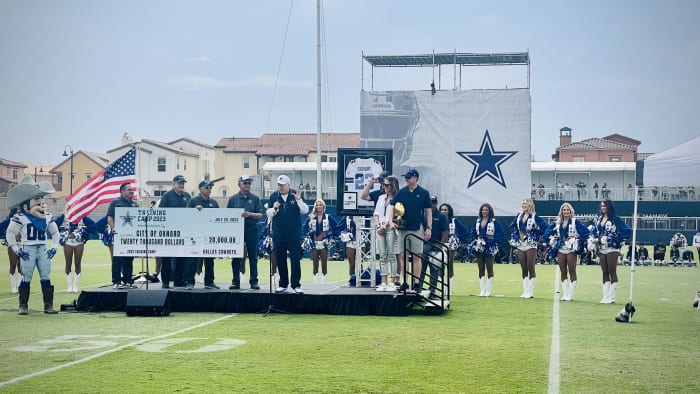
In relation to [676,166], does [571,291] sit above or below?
below

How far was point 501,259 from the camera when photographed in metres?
39.9

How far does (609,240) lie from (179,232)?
892 centimetres

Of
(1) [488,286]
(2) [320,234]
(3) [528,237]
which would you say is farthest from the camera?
(2) [320,234]

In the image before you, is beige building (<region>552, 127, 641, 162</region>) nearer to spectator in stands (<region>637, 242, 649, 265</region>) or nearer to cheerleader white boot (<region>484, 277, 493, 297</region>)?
spectator in stands (<region>637, 242, 649, 265</region>)

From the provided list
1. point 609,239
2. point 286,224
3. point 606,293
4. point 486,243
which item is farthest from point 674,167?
point 286,224

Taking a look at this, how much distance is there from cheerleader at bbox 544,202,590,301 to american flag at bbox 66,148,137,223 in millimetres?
9552

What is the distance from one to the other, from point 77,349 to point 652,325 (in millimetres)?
9452

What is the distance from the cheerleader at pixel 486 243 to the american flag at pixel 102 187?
7.99m

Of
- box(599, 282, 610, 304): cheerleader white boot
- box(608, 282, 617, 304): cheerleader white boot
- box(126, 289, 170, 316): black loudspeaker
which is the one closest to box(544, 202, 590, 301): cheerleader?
box(599, 282, 610, 304): cheerleader white boot

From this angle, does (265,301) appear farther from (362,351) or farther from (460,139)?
(460,139)

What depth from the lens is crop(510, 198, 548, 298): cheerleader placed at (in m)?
19.2

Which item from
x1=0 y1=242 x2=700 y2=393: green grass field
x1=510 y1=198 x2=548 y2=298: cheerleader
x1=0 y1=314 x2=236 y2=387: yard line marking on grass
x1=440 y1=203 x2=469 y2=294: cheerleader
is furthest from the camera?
x1=440 y1=203 x2=469 y2=294: cheerleader

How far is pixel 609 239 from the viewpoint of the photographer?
1800cm

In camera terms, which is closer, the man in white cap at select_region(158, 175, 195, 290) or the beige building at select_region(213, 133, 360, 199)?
the man in white cap at select_region(158, 175, 195, 290)
